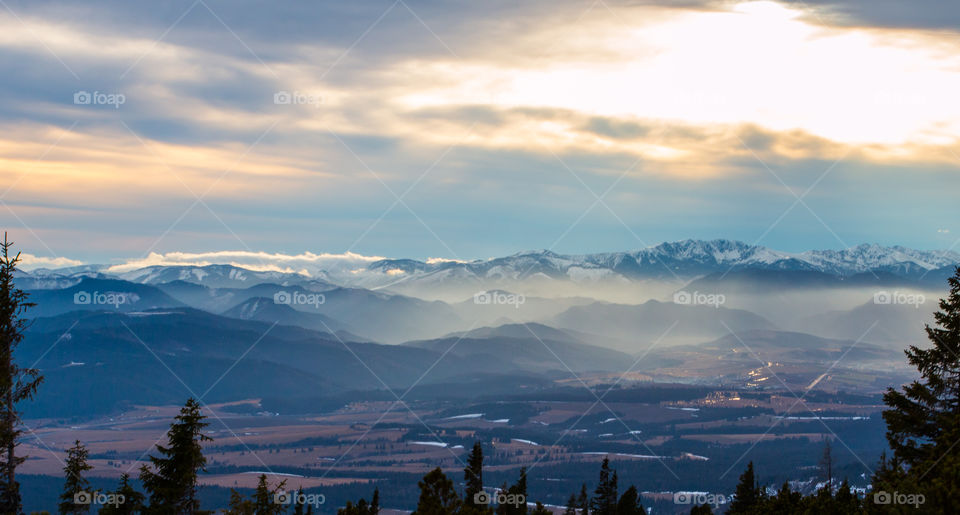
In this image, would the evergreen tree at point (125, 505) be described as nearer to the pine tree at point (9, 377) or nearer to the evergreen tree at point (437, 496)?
the pine tree at point (9, 377)

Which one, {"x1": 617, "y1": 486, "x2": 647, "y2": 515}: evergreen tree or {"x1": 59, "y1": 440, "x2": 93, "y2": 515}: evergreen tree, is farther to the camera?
{"x1": 617, "y1": 486, "x2": 647, "y2": 515}: evergreen tree

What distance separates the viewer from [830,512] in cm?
3669

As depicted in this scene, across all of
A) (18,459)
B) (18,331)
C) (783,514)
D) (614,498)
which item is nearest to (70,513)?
(18,459)

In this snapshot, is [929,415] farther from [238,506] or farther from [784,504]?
[238,506]

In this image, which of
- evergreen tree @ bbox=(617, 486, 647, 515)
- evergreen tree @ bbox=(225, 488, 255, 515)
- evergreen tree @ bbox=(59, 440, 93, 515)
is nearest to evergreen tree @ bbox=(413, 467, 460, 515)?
evergreen tree @ bbox=(225, 488, 255, 515)

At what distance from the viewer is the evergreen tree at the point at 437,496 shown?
28469 mm

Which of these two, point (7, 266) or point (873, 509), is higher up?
point (7, 266)

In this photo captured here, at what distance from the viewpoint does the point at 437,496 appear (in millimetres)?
A: 28766

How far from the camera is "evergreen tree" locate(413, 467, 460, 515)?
93.4 feet

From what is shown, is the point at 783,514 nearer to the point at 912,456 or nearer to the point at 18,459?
the point at 912,456

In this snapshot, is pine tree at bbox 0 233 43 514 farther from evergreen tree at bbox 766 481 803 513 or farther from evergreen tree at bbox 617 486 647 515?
evergreen tree at bbox 617 486 647 515

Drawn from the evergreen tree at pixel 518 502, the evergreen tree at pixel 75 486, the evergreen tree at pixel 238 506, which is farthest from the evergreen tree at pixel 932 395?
the evergreen tree at pixel 75 486

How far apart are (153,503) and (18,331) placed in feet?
32.6

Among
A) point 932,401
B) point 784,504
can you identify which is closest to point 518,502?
point 784,504
